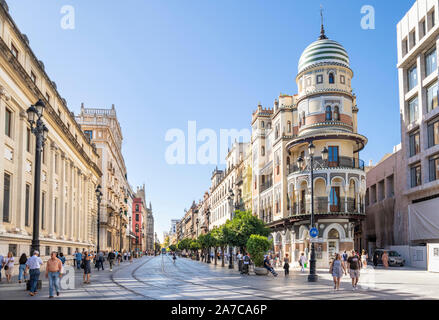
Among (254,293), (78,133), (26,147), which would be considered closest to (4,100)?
(26,147)

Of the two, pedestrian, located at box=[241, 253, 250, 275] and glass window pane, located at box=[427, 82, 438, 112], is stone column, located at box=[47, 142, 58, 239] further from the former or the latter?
glass window pane, located at box=[427, 82, 438, 112]

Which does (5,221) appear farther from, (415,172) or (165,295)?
(415,172)

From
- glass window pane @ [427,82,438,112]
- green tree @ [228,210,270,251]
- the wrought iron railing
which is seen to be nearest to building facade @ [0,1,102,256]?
green tree @ [228,210,270,251]

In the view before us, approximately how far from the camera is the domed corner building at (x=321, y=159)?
45719 mm

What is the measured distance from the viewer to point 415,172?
47031 millimetres

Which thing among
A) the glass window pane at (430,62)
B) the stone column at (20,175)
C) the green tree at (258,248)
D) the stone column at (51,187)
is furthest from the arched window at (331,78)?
the stone column at (20,175)

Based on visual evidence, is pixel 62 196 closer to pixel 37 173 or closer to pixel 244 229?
pixel 244 229

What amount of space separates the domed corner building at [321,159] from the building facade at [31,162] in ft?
68.5

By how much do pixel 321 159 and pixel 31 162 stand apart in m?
25.8

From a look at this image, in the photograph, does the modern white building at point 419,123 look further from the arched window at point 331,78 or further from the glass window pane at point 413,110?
the arched window at point 331,78

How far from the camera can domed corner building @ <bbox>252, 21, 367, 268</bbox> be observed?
45.7m
